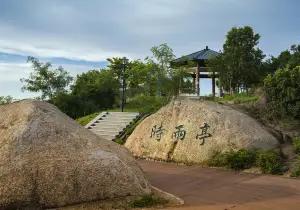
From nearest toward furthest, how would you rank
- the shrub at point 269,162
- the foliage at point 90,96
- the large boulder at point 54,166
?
the large boulder at point 54,166 < the shrub at point 269,162 < the foliage at point 90,96

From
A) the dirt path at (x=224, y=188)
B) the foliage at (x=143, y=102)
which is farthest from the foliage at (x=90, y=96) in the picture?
the dirt path at (x=224, y=188)

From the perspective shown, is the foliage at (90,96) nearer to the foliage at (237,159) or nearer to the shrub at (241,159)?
the foliage at (237,159)

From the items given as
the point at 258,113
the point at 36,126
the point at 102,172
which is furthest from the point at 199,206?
the point at 258,113

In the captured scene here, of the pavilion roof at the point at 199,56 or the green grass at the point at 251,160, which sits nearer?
the green grass at the point at 251,160

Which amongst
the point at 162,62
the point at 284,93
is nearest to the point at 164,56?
the point at 162,62

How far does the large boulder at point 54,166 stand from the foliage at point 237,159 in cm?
499

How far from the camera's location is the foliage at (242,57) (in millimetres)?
→ 27328

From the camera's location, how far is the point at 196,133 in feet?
50.4

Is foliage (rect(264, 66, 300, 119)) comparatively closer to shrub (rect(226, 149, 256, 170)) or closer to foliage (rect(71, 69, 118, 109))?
shrub (rect(226, 149, 256, 170))

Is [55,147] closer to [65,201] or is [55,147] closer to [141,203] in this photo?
[65,201]

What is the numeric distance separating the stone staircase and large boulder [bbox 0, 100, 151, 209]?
12932 mm

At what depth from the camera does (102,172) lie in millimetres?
8602

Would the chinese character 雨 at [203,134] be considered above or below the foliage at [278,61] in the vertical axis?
below

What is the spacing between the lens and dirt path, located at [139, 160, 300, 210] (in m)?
9.14
